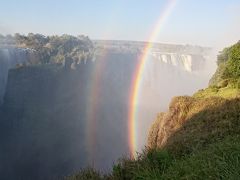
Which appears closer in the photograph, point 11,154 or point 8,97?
point 11,154

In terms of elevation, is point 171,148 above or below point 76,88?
above

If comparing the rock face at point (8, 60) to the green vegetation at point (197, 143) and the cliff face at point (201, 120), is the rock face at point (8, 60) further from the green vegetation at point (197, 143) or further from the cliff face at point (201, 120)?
the green vegetation at point (197, 143)

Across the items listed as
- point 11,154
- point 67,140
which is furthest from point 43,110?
point 11,154

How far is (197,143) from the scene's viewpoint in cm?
1557

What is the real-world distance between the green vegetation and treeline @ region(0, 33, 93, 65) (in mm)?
105080

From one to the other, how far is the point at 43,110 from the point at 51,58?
30.5 m

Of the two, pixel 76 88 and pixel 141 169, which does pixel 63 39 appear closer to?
pixel 76 88

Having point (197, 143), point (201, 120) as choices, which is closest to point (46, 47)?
point (201, 120)

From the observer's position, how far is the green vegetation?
9438 mm

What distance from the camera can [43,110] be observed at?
392ft

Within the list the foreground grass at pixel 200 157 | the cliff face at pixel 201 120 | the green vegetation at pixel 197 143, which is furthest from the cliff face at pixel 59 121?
the foreground grass at pixel 200 157

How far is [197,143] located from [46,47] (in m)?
143

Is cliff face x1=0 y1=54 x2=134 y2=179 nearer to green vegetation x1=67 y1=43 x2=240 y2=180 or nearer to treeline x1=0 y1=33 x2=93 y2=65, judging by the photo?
treeline x1=0 y1=33 x2=93 y2=65

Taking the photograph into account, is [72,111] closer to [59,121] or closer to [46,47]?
[59,121]
